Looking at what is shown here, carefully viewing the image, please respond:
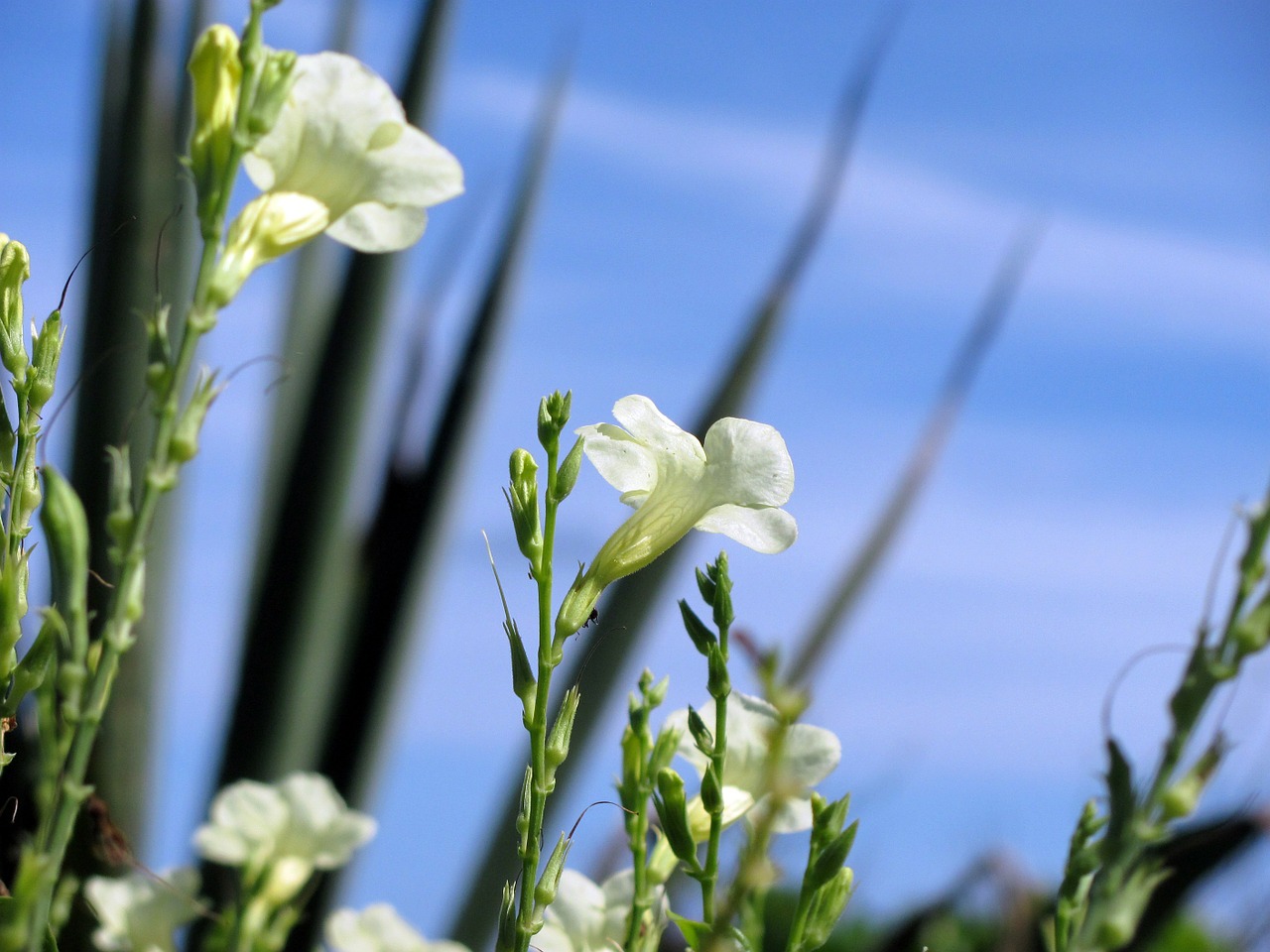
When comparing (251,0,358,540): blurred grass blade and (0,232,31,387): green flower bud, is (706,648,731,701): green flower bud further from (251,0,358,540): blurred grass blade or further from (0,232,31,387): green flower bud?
(251,0,358,540): blurred grass blade

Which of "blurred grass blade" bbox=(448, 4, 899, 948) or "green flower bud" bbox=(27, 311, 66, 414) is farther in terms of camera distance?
"blurred grass blade" bbox=(448, 4, 899, 948)

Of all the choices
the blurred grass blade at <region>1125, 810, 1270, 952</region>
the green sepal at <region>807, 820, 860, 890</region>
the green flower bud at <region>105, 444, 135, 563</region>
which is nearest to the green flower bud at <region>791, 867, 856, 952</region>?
the green sepal at <region>807, 820, 860, 890</region>

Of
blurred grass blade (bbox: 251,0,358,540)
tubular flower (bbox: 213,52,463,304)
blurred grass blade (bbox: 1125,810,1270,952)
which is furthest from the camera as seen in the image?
blurred grass blade (bbox: 251,0,358,540)

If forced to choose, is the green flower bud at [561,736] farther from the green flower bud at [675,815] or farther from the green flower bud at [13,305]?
the green flower bud at [13,305]

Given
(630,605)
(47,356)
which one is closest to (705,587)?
(47,356)

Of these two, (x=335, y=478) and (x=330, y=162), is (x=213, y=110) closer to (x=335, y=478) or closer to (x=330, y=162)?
(x=330, y=162)

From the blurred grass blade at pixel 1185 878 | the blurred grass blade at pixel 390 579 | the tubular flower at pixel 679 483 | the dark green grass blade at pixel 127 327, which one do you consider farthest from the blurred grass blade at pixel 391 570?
the tubular flower at pixel 679 483
